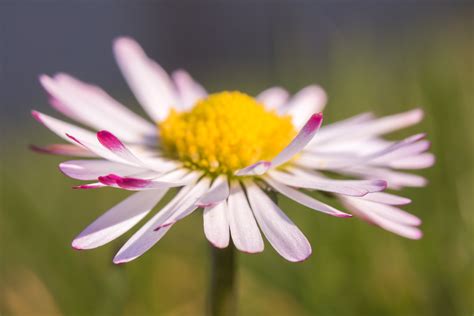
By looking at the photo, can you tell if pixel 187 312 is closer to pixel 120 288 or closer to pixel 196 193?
pixel 120 288

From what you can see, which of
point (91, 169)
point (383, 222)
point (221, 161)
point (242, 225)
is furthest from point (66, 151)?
point (383, 222)

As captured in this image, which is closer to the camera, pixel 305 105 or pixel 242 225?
pixel 242 225

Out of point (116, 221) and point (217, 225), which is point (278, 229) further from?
point (116, 221)

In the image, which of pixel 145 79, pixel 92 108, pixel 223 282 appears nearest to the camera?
pixel 223 282

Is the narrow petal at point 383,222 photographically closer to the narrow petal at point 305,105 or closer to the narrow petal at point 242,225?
the narrow petal at point 242,225

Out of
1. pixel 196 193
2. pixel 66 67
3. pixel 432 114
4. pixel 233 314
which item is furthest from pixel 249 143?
pixel 66 67

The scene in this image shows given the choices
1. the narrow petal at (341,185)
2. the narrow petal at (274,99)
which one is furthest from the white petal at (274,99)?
the narrow petal at (341,185)

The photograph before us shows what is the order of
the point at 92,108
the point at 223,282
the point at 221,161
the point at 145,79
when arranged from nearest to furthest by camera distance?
the point at 223,282 → the point at 221,161 → the point at 92,108 → the point at 145,79
